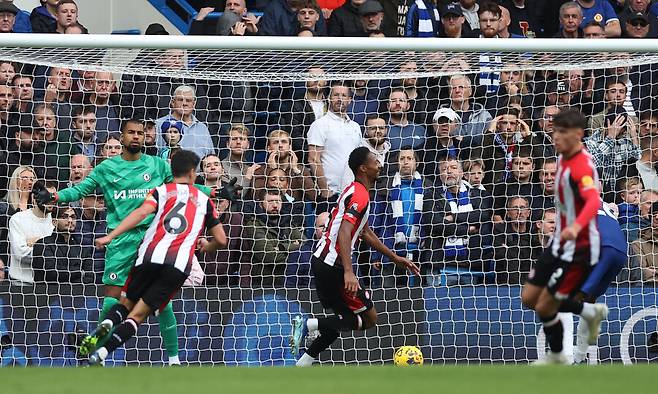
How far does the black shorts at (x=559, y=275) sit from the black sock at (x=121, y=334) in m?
3.07

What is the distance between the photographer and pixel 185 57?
1202 cm

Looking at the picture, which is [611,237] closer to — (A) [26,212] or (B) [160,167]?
(B) [160,167]

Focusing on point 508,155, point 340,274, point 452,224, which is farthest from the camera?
point 508,155

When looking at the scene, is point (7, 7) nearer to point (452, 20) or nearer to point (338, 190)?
point (338, 190)

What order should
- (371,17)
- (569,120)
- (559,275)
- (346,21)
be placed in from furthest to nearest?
(346,21)
(371,17)
(559,275)
(569,120)

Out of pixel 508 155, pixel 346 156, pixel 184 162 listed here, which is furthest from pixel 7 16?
pixel 508 155

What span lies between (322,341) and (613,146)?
3488mm

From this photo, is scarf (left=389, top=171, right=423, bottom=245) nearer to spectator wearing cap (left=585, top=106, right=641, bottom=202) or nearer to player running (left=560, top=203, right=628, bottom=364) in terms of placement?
spectator wearing cap (left=585, top=106, right=641, bottom=202)

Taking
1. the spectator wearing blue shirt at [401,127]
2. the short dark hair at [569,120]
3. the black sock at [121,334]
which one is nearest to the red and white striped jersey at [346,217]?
the spectator wearing blue shirt at [401,127]

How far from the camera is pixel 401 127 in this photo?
12578mm

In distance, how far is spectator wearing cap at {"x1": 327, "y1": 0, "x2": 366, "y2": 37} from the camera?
14.2m

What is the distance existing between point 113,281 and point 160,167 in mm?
1088

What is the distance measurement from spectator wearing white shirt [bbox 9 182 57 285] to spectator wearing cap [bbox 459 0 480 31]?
5513 millimetres

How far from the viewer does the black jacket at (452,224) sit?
1221 centimetres
